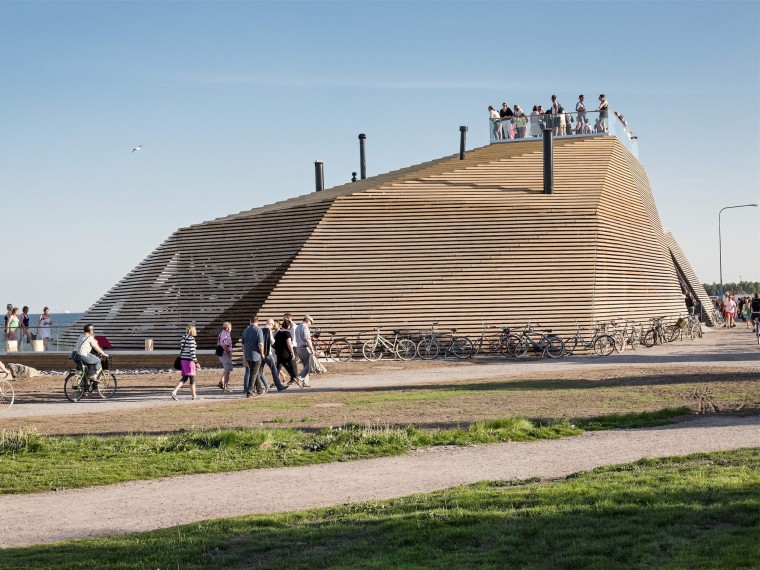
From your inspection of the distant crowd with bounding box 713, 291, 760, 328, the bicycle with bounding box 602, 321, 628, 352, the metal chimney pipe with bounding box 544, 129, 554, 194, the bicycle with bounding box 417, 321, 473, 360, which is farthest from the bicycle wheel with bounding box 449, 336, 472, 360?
the distant crowd with bounding box 713, 291, 760, 328

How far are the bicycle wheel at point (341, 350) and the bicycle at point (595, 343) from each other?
636 cm

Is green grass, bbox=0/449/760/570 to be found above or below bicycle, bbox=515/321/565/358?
below

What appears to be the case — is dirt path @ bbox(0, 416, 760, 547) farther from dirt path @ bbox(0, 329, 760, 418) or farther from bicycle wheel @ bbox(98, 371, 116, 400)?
bicycle wheel @ bbox(98, 371, 116, 400)

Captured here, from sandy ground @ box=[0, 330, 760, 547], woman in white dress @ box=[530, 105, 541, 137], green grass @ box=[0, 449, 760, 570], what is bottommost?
sandy ground @ box=[0, 330, 760, 547]

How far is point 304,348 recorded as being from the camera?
2167 centimetres

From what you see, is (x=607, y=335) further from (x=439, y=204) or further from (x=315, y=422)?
(x=315, y=422)

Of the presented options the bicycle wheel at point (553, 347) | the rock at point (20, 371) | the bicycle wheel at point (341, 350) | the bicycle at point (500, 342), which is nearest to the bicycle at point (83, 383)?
the rock at point (20, 371)

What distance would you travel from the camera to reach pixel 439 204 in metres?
32.8

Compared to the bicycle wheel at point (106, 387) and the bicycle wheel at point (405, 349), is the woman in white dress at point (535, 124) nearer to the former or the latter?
the bicycle wheel at point (405, 349)

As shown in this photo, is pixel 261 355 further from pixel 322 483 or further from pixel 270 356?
pixel 322 483

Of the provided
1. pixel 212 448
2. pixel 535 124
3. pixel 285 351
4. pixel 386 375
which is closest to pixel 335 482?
pixel 212 448

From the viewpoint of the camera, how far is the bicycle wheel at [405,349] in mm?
29047

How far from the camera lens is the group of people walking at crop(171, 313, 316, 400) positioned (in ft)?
64.1

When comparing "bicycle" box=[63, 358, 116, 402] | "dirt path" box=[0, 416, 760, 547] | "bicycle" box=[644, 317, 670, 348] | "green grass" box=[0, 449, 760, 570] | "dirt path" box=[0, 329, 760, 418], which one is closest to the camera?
"green grass" box=[0, 449, 760, 570]
